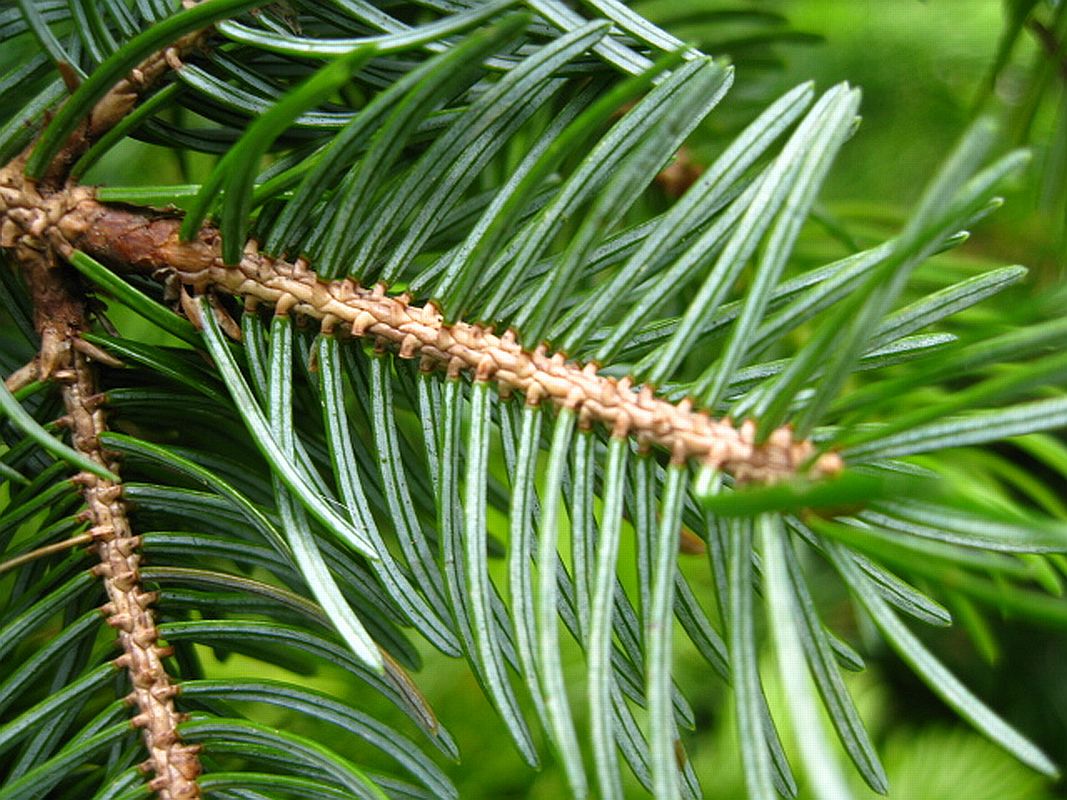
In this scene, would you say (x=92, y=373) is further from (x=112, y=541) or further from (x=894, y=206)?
(x=894, y=206)

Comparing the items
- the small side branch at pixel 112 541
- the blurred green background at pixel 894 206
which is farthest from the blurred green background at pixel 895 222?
the small side branch at pixel 112 541

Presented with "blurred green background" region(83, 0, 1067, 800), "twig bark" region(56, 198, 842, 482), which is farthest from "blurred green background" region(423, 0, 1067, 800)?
"twig bark" region(56, 198, 842, 482)

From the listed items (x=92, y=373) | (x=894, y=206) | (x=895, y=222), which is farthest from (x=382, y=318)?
(x=894, y=206)

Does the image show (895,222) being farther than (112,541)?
Yes

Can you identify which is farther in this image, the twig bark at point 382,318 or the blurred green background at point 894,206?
the blurred green background at point 894,206

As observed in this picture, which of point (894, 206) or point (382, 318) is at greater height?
point (894, 206)

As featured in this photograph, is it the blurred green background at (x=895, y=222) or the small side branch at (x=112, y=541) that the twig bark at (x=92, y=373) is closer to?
the small side branch at (x=112, y=541)

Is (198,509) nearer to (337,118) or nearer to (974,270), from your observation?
(337,118)

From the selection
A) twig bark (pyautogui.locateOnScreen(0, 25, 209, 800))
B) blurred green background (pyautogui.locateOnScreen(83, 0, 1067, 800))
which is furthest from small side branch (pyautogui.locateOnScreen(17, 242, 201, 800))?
blurred green background (pyautogui.locateOnScreen(83, 0, 1067, 800))

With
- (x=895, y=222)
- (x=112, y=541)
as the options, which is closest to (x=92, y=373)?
(x=112, y=541)

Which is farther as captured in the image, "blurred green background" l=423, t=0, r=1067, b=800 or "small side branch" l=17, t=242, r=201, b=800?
"blurred green background" l=423, t=0, r=1067, b=800

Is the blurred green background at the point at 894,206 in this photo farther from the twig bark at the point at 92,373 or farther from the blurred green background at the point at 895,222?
the twig bark at the point at 92,373

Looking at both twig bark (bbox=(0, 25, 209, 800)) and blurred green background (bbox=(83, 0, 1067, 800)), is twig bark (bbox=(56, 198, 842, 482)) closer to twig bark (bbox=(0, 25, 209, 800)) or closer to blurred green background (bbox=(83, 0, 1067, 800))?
twig bark (bbox=(0, 25, 209, 800))
